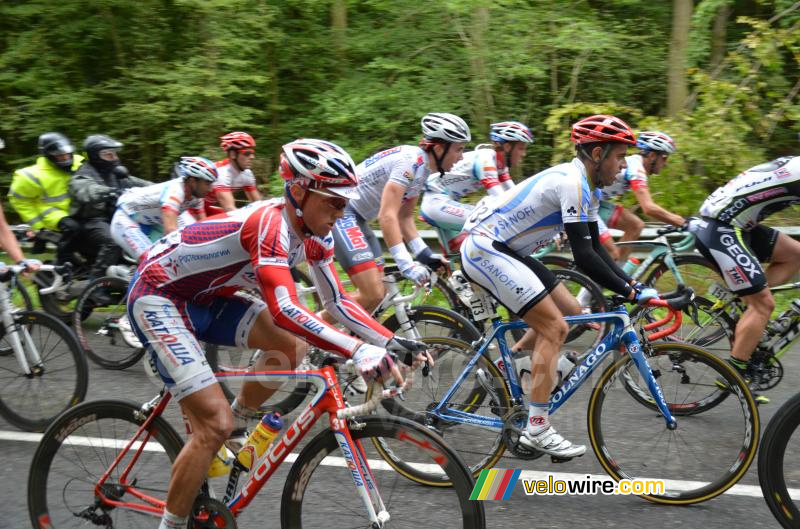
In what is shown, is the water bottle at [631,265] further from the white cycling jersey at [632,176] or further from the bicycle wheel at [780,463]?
the bicycle wheel at [780,463]

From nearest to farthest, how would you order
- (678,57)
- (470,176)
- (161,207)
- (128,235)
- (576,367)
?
(576,367) < (161,207) < (128,235) < (470,176) < (678,57)

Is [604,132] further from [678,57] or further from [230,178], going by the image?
[678,57]

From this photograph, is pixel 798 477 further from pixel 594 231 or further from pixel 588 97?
pixel 588 97

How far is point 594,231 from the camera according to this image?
5074mm

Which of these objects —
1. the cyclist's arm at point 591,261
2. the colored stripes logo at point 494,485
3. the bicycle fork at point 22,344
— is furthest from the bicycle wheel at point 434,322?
the bicycle fork at point 22,344

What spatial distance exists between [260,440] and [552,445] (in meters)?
1.82

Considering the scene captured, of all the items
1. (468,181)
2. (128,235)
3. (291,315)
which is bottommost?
(128,235)

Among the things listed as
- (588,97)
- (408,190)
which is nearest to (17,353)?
(408,190)

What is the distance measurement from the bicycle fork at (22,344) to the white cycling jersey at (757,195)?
202 inches

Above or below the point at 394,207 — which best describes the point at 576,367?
below

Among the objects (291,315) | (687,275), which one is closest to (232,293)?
(291,315)

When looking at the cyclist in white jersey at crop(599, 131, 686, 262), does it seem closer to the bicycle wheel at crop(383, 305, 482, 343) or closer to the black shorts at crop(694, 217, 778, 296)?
the black shorts at crop(694, 217, 778, 296)

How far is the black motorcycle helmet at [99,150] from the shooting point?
862cm

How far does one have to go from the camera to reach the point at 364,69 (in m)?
13.9
